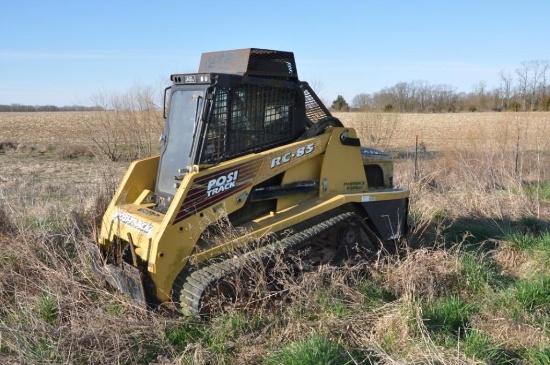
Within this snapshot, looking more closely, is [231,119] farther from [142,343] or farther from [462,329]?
[462,329]

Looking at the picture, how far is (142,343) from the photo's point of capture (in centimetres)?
419

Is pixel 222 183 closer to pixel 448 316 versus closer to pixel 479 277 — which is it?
pixel 448 316

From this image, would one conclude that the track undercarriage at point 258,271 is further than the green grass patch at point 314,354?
Yes

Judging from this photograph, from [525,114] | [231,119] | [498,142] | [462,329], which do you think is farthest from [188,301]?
[525,114]

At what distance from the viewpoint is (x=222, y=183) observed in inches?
A: 192

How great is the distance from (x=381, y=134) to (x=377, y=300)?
51.4 feet

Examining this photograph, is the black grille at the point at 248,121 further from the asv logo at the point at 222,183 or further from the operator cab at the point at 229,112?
the asv logo at the point at 222,183

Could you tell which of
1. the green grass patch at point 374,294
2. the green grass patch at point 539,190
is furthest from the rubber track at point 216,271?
the green grass patch at point 539,190

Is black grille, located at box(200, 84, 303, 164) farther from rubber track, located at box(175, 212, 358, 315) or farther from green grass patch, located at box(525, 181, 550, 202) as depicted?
green grass patch, located at box(525, 181, 550, 202)

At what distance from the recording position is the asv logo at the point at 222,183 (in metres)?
4.78

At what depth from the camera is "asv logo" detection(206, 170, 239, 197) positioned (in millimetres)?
4777

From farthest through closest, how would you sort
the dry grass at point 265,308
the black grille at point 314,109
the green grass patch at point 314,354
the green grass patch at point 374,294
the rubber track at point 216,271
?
the black grille at point 314,109 → the green grass patch at point 374,294 → the rubber track at point 216,271 → the dry grass at point 265,308 → the green grass patch at point 314,354

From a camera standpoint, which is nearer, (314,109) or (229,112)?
(229,112)

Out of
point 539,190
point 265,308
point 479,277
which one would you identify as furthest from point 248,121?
point 539,190
